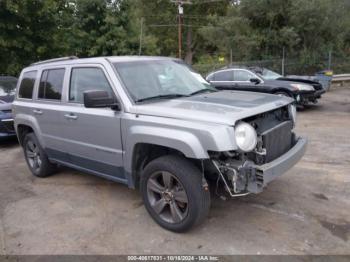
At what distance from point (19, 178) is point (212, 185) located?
3.49 m

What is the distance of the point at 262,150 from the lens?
11.6ft

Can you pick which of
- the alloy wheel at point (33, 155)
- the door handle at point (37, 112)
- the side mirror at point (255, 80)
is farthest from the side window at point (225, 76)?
the door handle at point (37, 112)

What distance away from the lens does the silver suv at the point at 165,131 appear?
11.0 ft

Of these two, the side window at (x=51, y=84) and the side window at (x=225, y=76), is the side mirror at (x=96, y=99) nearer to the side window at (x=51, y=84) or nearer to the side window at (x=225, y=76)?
the side window at (x=51, y=84)

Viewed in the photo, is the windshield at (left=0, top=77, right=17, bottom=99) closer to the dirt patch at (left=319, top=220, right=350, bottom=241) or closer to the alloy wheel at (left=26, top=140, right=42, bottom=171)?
the alloy wheel at (left=26, top=140, right=42, bottom=171)

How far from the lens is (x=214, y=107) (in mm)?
3621

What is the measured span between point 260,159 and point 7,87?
27.7ft

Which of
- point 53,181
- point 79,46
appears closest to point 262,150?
point 53,181

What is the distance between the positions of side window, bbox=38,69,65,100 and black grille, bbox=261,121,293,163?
115 inches

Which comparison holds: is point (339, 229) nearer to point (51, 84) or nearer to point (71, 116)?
point (71, 116)

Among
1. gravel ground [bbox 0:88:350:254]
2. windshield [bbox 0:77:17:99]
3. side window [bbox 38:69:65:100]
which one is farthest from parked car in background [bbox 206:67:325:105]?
side window [bbox 38:69:65:100]

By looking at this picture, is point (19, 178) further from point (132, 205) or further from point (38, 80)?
point (132, 205)

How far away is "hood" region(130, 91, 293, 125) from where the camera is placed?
335 cm

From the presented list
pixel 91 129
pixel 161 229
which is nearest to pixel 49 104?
pixel 91 129
